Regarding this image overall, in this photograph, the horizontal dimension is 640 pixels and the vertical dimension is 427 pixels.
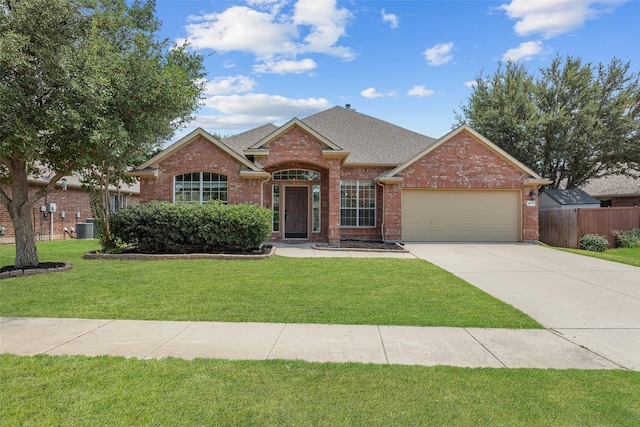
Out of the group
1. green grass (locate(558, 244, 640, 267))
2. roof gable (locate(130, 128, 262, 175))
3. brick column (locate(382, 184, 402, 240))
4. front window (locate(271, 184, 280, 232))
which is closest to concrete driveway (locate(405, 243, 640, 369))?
green grass (locate(558, 244, 640, 267))

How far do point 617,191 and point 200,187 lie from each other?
81.4ft

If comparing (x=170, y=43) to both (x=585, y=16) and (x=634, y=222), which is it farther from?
(x=634, y=222)

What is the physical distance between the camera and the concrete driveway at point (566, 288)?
16.5 ft

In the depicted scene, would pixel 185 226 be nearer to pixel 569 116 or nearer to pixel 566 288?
pixel 566 288

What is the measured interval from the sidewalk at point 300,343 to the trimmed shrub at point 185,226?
6.41 m

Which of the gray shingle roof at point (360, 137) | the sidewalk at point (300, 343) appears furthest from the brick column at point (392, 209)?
the sidewalk at point (300, 343)

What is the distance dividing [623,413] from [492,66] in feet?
74.6

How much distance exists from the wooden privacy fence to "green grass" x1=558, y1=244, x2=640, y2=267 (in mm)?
1087

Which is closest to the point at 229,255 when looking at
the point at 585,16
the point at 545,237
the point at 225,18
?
the point at 225,18

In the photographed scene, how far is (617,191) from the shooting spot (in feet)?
77.0

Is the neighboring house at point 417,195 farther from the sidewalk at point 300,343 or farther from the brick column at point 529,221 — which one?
the sidewalk at point 300,343

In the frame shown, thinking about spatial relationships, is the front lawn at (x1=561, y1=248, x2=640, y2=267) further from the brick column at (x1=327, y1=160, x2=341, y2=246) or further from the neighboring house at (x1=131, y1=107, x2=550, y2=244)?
the brick column at (x1=327, y1=160, x2=341, y2=246)

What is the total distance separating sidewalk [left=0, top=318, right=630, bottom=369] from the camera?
4.16 meters

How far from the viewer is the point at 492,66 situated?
2189cm
